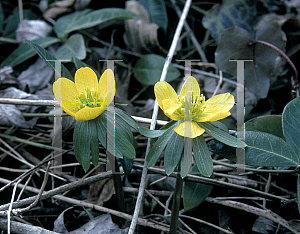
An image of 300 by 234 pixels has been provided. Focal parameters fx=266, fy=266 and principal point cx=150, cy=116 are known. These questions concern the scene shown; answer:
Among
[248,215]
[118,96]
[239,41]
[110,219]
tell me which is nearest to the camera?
[110,219]

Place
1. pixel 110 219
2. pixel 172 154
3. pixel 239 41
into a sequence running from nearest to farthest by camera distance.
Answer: pixel 172 154 → pixel 110 219 → pixel 239 41

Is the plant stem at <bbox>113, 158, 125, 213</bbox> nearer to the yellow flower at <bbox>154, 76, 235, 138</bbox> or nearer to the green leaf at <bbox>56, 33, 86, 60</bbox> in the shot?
the yellow flower at <bbox>154, 76, 235, 138</bbox>

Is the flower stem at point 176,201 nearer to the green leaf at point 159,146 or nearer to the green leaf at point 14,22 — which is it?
the green leaf at point 159,146

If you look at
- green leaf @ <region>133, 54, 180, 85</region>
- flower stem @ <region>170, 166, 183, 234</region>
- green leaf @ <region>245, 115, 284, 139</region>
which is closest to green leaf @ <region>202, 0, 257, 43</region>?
green leaf @ <region>133, 54, 180, 85</region>

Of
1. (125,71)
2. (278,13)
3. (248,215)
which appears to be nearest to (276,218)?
(248,215)

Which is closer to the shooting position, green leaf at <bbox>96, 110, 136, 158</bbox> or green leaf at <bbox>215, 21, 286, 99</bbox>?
green leaf at <bbox>96, 110, 136, 158</bbox>

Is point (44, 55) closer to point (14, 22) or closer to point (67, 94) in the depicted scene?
point (67, 94)

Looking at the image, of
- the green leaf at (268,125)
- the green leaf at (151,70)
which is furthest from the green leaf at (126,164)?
the green leaf at (151,70)

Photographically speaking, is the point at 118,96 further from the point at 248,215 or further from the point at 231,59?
the point at 248,215
